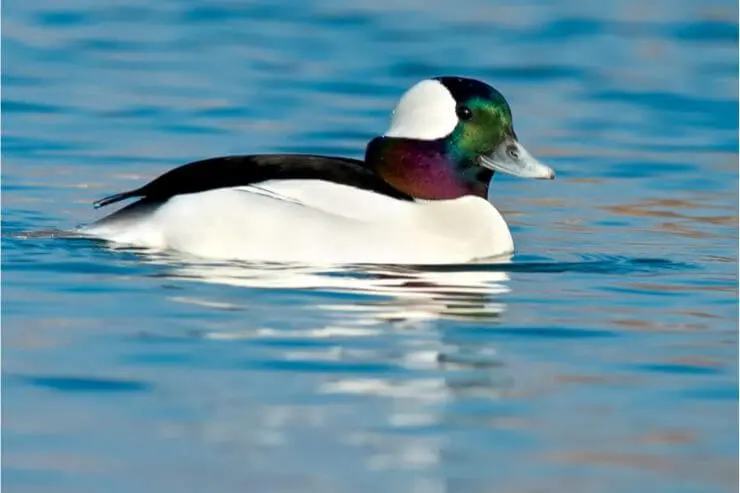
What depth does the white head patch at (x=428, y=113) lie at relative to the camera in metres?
11.3

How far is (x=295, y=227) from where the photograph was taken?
10.7 meters

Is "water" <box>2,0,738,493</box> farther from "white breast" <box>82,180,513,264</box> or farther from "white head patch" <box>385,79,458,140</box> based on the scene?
"white head patch" <box>385,79,458,140</box>

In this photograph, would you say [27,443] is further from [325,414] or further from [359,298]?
[359,298]

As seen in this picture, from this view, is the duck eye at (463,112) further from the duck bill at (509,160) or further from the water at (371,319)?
the water at (371,319)

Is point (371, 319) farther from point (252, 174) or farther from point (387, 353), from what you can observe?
point (252, 174)

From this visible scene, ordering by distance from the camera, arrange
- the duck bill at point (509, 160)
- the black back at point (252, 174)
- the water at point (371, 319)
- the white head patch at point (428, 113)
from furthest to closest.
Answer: the duck bill at point (509, 160)
the white head patch at point (428, 113)
the black back at point (252, 174)
the water at point (371, 319)

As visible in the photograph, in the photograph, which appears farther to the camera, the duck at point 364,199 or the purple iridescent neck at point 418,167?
the purple iridescent neck at point 418,167

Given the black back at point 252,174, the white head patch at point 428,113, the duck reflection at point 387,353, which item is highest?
the white head patch at point 428,113

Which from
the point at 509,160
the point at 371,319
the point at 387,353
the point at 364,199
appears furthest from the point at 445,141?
the point at 387,353

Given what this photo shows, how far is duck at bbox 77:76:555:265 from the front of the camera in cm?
1077

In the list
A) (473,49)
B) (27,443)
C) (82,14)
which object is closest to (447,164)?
(27,443)

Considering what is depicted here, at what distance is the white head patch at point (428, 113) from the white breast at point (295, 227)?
0.43 m

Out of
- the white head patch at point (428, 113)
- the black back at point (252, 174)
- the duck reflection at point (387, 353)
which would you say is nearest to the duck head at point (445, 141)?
the white head patch at point (428, 113)

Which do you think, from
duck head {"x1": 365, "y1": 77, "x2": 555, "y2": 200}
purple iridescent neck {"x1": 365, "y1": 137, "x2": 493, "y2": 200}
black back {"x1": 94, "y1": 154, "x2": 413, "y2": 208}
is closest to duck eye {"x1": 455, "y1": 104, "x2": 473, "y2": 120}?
duck head {"x1": 365, "y1": 77, "x2": 555, "y2": 200}
